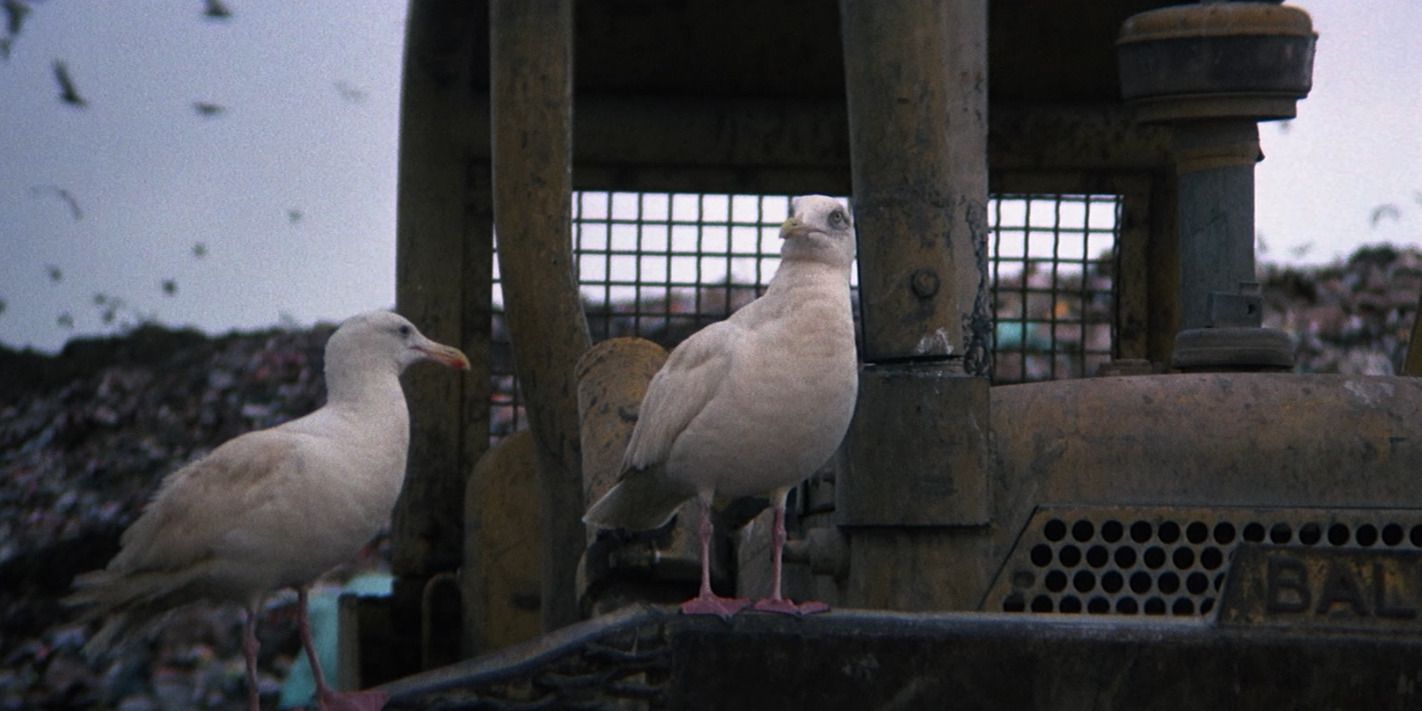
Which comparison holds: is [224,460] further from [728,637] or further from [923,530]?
[728,637]

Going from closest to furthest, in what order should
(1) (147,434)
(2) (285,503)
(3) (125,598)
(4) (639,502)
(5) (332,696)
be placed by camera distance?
(4) (639,502), (5) (332,696), (2) (285,503), (3) (125,598), (1) (147,434)

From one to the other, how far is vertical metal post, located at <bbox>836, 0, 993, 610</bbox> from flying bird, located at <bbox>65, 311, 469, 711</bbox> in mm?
1285

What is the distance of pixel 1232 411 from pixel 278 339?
51.3 feet

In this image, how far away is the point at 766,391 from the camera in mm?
4395

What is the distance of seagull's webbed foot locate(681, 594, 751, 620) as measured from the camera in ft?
12.8

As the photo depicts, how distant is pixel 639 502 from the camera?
16.2 ft

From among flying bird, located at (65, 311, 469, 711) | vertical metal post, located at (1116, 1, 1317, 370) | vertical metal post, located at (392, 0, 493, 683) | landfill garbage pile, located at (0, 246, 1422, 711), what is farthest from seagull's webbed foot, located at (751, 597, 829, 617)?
landfill garbage pile, located at (0, 246, 1422, 711)

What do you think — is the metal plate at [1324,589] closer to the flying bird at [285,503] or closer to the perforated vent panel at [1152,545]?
the perforated vent panel at [1152,545]

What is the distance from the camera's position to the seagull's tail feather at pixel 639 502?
4821mm

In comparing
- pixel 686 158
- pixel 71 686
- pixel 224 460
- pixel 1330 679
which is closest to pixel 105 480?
pixel 71 686

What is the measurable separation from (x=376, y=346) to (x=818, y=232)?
1.74 m

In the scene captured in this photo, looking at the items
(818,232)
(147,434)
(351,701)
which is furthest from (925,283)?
(147,434)

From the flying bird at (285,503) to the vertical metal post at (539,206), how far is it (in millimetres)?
437

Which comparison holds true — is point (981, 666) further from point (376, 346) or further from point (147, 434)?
point (147, 434)
